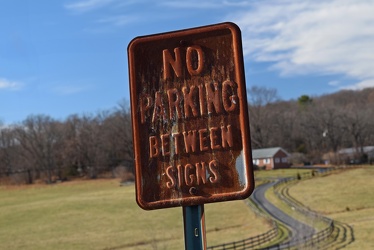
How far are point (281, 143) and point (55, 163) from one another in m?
47.2

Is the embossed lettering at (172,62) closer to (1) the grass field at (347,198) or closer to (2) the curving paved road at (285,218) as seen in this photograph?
(1) the grass field at (347,198)

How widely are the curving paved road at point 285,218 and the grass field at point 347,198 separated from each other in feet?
11.0

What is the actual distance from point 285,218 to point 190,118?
145 ft

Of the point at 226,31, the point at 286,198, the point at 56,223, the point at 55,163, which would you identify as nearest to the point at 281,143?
the point at 55,163

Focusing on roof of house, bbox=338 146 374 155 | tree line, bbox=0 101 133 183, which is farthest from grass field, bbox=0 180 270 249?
roof of house, bbox=338 146 374 155

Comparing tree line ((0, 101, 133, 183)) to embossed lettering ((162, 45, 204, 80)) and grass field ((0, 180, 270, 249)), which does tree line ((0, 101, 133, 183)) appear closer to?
grass field ((0, 180, 270, 249))

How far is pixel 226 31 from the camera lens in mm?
3396

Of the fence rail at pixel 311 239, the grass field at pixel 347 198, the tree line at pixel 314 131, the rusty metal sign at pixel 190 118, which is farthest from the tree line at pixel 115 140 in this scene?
the rusty metal sign at pixel 190 118

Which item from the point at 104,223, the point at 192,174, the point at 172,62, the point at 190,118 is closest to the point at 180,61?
the point at 172,62

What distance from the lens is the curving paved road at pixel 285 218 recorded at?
36.4m

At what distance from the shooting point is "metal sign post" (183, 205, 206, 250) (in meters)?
3.31

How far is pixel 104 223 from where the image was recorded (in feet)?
167

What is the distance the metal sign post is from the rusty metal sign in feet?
0.24

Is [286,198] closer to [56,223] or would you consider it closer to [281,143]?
[56,223]
